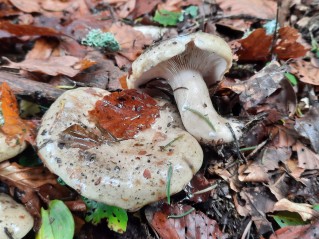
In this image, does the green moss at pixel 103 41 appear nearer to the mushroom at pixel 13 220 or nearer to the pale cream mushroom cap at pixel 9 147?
the pale cream mushroom cap at pixel 9 147

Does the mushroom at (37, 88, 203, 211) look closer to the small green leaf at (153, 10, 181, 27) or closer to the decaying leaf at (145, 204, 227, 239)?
the decaying leaf at (145, 204, 227, 239)

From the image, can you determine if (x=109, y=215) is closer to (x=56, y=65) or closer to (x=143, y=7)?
(x=56, y=65)

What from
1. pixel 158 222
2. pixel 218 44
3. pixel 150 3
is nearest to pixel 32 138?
pixel 158 222

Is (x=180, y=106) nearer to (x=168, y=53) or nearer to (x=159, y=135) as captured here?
(x=159, y=135)

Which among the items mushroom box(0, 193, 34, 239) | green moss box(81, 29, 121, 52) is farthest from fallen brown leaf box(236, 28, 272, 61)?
mushroom box(0, 193, 34, 239)

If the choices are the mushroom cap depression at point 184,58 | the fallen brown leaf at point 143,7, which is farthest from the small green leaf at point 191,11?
the mushroom cap depression at point 184,58

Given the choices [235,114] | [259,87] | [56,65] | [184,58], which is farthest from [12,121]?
[259,87]
